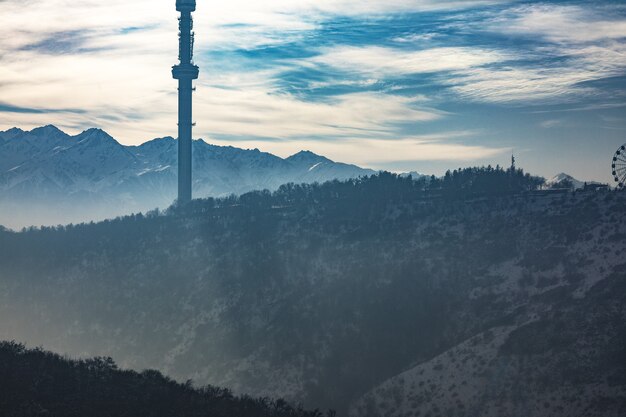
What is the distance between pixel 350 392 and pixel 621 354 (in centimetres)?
5633

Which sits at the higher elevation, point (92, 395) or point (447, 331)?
point (92, 395)

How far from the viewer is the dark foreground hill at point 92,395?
79.3 metres

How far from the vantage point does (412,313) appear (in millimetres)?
175875

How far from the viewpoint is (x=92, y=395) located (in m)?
86.1

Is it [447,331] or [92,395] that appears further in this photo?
[447,331]

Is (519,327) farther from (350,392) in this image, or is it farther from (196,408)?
(196,408)

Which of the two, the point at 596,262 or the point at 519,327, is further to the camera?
the point at 596,262

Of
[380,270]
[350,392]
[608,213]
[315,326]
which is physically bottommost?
[350,392]

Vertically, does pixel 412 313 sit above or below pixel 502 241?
below

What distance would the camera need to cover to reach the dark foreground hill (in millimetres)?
79312

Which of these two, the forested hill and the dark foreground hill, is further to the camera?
the forested hill

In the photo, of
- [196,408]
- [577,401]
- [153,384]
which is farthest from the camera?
[577,401]

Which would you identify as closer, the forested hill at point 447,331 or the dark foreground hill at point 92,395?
the dark foreground hill at point 92,395

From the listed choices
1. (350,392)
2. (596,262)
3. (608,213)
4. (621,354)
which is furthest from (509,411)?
(608,213)
